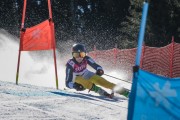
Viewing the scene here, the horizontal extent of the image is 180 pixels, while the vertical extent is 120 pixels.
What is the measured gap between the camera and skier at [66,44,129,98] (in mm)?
8391

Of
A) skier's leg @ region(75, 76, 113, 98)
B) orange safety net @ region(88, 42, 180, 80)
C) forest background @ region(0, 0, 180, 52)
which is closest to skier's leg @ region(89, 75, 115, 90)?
skier's leg @ region(75, 76, 113, 98)

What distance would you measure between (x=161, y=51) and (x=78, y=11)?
21087mm

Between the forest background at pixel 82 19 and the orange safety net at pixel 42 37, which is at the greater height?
the forest background at pixel 82 19

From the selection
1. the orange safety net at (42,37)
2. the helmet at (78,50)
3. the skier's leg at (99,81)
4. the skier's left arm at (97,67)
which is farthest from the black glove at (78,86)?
the orange safety net at (42,37)

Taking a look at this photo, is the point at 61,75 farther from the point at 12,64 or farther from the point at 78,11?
the point at 78,11

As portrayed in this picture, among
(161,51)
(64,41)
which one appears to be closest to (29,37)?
(161,51)

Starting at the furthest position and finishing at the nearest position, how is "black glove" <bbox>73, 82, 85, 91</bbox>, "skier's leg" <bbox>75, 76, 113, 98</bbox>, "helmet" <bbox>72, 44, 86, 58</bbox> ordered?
"helmet" <bbox>72, 44, 86, 58</bbox>
"black glove" <bbox>73, 82, 85, 91</bbox>
"skier's leg" <bbox>75, 76, 113, 98</bbox>

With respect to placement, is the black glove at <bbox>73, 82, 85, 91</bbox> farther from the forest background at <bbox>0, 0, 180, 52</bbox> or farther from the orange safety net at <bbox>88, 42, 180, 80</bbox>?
the forest background at <bbox>0, 0, 180, 52</bbox>

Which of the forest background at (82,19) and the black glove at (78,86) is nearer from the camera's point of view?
the black glove at (78,86)

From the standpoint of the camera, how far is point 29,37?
29.5 feet

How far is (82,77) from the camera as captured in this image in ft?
28.6

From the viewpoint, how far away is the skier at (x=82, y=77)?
8391 millimetres

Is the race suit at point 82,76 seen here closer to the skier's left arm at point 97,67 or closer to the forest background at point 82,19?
the skier's left arm at point 97,67

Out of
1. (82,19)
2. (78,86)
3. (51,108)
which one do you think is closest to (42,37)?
(78,86)
